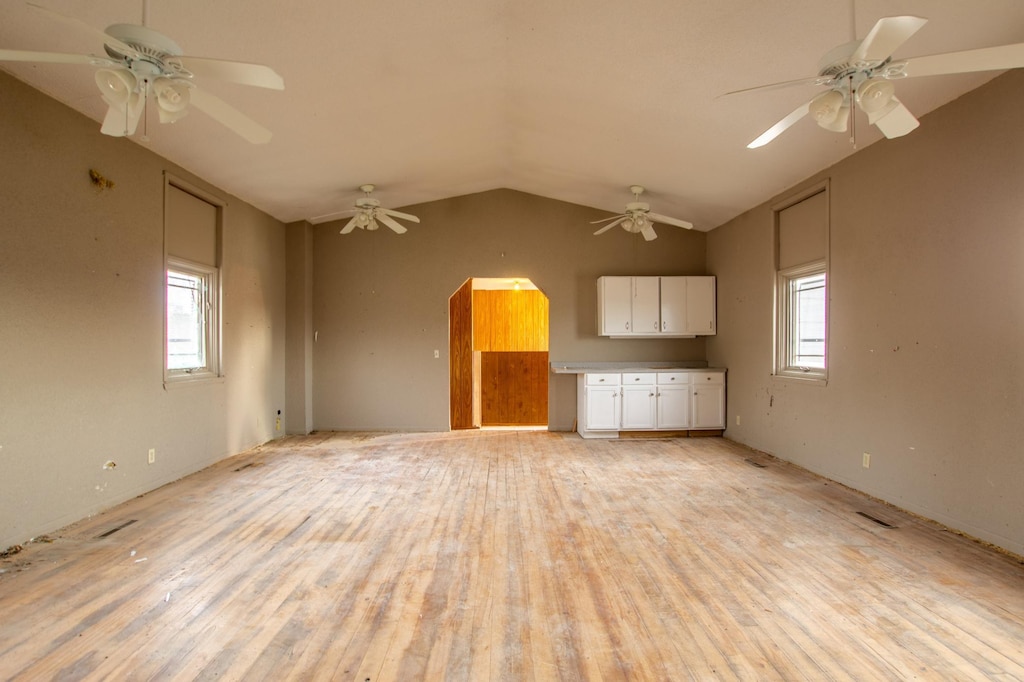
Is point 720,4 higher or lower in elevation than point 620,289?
higher

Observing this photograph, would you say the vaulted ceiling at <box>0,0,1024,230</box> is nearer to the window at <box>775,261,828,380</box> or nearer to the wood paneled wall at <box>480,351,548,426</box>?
the window at <box>775,261,828,380</box>

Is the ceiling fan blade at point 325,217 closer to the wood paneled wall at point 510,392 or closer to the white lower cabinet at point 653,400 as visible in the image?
the wood paneled wall at point 510,392

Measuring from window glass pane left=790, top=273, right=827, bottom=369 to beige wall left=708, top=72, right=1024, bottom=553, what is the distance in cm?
32

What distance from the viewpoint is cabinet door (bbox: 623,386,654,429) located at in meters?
6.42

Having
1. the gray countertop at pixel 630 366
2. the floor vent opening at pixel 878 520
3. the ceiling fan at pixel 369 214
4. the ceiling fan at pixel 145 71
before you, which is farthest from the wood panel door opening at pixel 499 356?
the ceiling fan at pixel 145 71

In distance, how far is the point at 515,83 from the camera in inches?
161

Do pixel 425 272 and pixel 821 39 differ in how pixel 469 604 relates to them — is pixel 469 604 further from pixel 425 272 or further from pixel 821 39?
pixel 425 272

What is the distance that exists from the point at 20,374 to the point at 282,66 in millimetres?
2499

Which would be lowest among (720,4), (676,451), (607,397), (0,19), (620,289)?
(676,451)


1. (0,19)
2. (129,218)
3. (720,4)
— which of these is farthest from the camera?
(129,218)

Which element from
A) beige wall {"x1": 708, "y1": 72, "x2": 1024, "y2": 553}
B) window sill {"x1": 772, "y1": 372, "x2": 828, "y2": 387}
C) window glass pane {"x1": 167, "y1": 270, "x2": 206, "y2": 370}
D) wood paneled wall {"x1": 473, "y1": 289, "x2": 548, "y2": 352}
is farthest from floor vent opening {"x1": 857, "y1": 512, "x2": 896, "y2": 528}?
wood paneled wall {"x1": 473, "y1": 289, "x2": 548, "y2": 352}

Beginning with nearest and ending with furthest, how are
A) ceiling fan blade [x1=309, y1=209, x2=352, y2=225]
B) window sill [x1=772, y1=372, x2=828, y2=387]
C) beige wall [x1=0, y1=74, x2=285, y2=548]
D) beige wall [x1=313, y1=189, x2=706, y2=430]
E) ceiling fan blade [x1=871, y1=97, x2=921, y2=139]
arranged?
ceiling fan blade [x1=871, y1=97, x2=921, y2=139]
beige wall [x1=0, y1=74, x2=285, y2=548]
window sill [x1=772, y1=372, x2=828, y2=387]
ceiling fan blade [x1=309, y1=209, x2=352, y2=225]
beige wall [x1=313, y1=189, x2=706, y2=430]

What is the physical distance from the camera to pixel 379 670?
73.5 inches

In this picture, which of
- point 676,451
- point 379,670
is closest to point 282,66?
point 379,670
